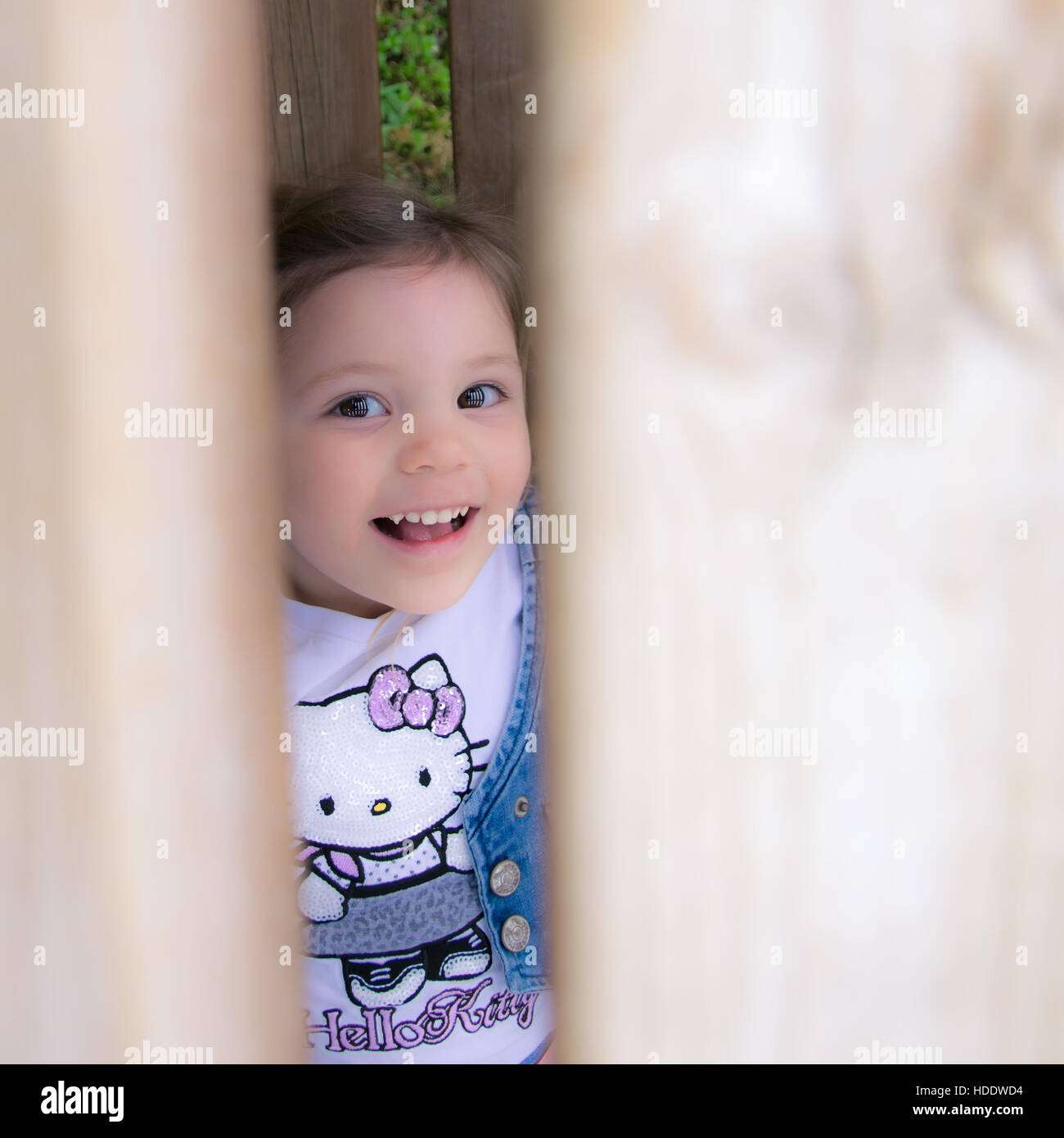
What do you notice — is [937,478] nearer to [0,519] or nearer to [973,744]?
[973,744]

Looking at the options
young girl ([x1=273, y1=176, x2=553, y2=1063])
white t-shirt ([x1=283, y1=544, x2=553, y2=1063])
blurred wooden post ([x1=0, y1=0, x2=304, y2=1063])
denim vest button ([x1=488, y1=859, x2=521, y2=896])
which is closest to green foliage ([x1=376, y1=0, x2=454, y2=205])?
young girl ([x1=273, y1=176, x2=553, y2=1063])

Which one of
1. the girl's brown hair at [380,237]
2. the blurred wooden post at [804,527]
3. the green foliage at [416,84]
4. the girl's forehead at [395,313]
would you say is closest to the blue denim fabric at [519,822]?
the girl's forehead at [395,313]

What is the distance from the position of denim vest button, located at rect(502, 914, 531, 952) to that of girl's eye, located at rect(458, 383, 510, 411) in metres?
0.63

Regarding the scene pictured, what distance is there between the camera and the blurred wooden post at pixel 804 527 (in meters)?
0.23

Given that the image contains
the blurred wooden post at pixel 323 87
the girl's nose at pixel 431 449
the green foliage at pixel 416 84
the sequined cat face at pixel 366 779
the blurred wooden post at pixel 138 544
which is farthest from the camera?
the green foliage at pixel 416 84

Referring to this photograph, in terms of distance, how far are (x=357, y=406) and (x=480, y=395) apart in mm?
158

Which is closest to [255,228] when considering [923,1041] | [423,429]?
[923,1041]

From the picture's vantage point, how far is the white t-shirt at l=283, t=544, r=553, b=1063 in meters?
1.25

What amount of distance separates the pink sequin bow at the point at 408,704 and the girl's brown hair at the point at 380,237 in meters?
0.39

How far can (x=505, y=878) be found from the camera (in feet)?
4.12

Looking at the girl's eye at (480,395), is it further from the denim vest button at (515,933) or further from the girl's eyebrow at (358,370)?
the denim vest button at (515,933)

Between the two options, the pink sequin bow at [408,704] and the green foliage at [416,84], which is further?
the green foliage at [416,84]

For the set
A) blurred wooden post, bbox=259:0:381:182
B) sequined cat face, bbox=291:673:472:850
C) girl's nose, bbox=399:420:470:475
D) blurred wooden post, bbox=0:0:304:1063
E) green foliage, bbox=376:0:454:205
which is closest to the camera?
blurred wooden post, bbox=0:0:304:1063

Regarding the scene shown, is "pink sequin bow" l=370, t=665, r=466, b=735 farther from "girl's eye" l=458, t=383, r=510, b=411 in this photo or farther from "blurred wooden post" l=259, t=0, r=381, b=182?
"blurred wooden post" l=259, t=0, r=381, b=182
